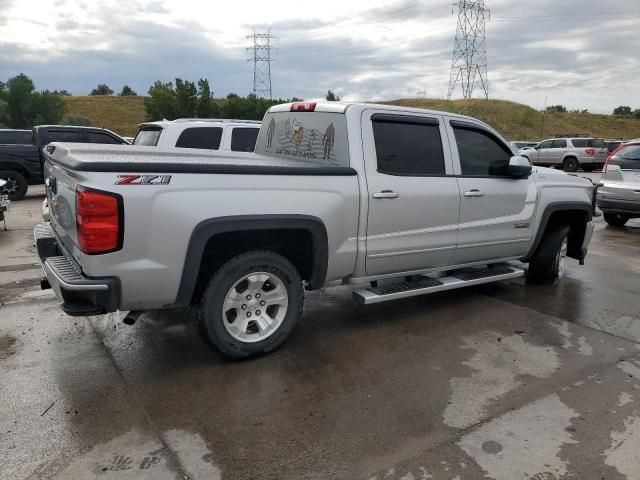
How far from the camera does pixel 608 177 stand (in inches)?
404

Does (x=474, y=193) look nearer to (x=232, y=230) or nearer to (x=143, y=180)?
(x=232, y=230)

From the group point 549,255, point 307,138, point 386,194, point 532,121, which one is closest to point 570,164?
point 549,255

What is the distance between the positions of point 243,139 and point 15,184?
23.8 ft

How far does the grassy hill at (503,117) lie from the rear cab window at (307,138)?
55.8 m

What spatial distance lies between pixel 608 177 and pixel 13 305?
32.6 ft

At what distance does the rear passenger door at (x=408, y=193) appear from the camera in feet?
14.5

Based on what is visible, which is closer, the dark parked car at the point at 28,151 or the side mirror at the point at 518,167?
the side mirror at the point at 518,167

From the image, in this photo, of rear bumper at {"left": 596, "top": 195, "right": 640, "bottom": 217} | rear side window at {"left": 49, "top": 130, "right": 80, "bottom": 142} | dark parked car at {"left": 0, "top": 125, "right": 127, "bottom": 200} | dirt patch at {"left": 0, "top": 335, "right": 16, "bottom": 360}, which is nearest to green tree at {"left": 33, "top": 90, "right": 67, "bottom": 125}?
dark parked car at {"left": 0, "top": 125, "right": 127, "bottom": 200}

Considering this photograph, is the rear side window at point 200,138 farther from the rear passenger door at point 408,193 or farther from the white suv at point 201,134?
the rear passenger door at point 408,193

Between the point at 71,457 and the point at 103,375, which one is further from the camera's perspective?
the point at 103,375

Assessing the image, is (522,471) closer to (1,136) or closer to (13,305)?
(13,305)

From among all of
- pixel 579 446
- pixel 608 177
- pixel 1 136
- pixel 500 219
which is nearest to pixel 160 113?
pixel 1 136

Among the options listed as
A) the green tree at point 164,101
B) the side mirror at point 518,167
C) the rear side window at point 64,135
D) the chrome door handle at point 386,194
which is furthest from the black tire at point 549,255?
the green tree at point 164,101

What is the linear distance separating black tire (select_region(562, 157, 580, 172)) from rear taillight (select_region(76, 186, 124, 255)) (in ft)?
90.1
